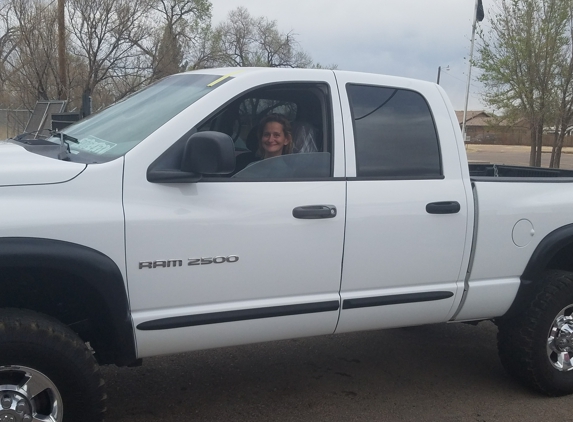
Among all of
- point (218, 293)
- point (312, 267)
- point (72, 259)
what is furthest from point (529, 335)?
point (72, 259)

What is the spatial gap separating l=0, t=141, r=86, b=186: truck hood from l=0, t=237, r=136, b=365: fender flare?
0.88 feet

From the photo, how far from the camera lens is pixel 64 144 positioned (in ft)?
11.6

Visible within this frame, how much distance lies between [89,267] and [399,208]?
170 centimetres

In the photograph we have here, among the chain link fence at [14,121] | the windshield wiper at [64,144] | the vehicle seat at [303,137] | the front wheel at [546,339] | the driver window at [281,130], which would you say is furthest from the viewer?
the chain link fence at [14,121]

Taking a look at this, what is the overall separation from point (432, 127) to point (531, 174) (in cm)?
191

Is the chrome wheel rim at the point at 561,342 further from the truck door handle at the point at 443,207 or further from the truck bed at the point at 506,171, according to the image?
the truck bed at the point at 506,171

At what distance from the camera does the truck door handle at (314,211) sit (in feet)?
11.2

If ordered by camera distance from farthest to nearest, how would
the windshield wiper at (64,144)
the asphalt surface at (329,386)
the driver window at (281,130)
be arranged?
the asphalt surface at (329,386)
the driver window at (281,130)
the windshield wiper at (64,144)

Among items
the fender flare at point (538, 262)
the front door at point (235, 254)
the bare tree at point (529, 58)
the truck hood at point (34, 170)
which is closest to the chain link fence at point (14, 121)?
the bare tree at point (529, 58)

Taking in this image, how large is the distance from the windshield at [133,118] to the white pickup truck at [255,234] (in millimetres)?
18

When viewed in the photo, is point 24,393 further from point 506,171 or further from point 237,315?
point 506,171

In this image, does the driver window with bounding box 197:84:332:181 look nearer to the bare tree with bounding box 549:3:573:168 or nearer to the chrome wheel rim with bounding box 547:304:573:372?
the chrome wheel rim with bounding box 547:304:573:372

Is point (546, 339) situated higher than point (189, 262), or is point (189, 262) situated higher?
point (189, 262)

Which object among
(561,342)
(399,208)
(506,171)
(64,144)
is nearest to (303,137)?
(399,208)
